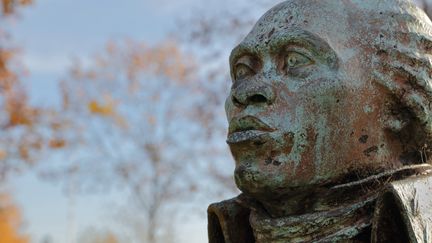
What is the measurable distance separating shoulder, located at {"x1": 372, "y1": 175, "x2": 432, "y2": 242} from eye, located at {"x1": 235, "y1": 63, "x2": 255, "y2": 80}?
0.83 m

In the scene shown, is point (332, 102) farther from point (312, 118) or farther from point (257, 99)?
point (257, 99)

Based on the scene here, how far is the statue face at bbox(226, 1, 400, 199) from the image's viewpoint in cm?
273

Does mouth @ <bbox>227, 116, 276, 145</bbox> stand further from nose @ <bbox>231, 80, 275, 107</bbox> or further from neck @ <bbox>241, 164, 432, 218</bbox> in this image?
neck @ <bbox>241, 164, 432, 218</bbox>

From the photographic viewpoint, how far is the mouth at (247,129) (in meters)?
2.76

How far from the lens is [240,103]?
2895mm

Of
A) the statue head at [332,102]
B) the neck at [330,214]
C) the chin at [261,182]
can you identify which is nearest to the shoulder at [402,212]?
the neck at [330,214]

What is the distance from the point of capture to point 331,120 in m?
2.74

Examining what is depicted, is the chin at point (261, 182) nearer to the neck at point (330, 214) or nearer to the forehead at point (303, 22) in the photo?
the neck at point (330, 214)

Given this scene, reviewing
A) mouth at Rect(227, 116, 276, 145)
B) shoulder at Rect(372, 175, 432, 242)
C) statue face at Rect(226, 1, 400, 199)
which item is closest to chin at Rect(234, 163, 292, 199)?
statue face at Rect(226, 1, 400, 199)

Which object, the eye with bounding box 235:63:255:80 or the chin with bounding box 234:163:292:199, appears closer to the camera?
the chin with bounding box 234:163:292:199

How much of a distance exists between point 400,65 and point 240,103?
66cm

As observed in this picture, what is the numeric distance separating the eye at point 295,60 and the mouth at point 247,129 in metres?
0.27

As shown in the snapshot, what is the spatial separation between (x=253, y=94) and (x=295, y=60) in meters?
0.22

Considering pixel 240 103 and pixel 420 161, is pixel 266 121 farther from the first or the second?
pixel 420 161
